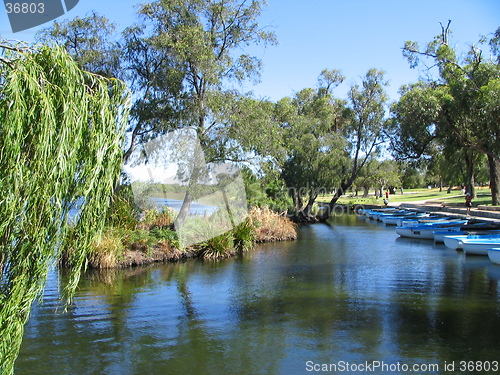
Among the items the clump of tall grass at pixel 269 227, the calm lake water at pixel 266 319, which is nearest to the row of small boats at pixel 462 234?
the calm lake water at pixel 266 319

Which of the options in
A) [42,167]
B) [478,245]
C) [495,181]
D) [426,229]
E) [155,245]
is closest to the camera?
[42,167]

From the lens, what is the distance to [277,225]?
2452 centimetres

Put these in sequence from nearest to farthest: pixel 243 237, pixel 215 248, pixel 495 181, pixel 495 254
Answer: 1. pixel 495 254
2. pixel 215 248
3. pixel 243 237
4. pixel 495 181

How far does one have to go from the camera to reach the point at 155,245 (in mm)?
17672

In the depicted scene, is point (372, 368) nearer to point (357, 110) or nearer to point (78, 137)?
point (78, 137)

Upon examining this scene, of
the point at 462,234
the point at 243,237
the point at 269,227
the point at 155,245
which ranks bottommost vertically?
the point at 462,234

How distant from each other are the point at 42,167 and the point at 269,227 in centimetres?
2016

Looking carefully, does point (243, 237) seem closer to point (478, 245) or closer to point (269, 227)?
point (269, 227)

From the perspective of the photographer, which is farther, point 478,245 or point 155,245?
point 478,245

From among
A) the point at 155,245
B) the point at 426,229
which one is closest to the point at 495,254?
the point at 426,229

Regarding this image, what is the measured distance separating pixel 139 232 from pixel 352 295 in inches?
356

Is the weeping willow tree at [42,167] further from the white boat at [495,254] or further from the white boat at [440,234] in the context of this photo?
the white boat at [440,234]

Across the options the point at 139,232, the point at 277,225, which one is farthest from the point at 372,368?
the point at 277,225

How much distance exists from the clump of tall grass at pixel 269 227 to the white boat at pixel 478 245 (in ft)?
31.1
